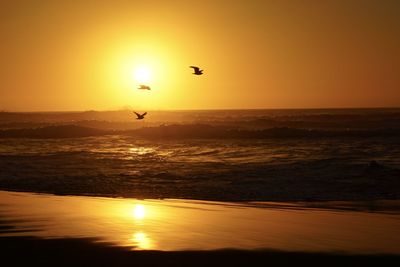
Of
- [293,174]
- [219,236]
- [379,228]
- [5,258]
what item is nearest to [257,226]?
[219,236]

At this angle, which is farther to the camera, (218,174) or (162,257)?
(218,174)

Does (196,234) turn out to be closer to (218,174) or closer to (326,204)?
(326,204)

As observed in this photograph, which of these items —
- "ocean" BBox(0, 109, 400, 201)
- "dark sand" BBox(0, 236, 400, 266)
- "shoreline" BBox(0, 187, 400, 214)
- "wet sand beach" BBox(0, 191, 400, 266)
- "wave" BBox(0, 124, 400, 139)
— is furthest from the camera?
"wave" BBox(0, 124, 400, 139)

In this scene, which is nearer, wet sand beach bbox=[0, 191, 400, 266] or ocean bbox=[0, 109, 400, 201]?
wet sand beach bbox=[0, 191, 400, 266]

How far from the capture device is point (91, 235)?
9.84 metres

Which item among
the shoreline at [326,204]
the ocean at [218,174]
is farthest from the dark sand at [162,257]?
the ocean at [218,174]

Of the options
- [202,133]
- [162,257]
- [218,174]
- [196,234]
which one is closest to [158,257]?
[162,257]

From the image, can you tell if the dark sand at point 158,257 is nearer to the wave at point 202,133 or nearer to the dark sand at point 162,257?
the dark sand at point 162,257

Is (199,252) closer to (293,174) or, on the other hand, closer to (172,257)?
(172,257)

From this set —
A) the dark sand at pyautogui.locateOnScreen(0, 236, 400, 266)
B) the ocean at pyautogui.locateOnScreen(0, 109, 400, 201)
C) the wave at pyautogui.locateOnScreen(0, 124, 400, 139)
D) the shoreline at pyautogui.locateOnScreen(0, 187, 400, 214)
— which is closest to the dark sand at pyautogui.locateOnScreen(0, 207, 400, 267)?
the dark sand at pyautogui.locateOnScreen(0, 236, 400, 266)

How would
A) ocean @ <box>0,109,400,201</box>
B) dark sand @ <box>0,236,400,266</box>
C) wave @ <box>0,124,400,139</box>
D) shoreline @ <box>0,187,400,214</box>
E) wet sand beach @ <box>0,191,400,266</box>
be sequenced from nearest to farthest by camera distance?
dark sand @ <box>0,236,400,266</box> < wet sand beach @ <box>0,191,400,266</box> < shoreline @ <box>0,187,400,214</box> < ocean @ <box>0,109,400,201</box> < wave @ <box>0,124,400,139</box>

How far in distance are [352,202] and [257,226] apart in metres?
4.40

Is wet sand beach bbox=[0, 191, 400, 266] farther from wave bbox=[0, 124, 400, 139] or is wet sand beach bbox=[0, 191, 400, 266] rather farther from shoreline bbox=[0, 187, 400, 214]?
wave bbox=[0, 124, 400, 139]

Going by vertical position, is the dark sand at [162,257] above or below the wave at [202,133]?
below
